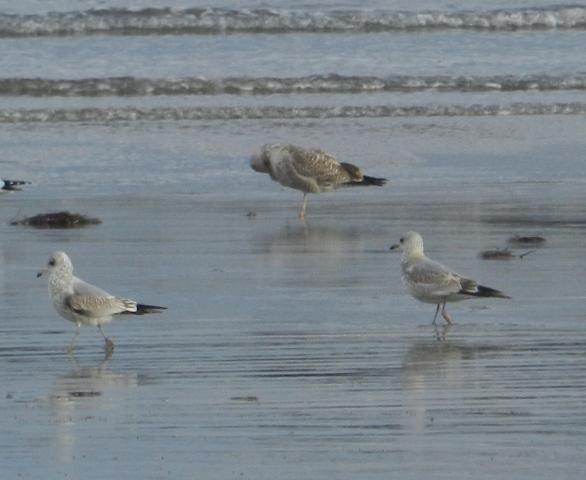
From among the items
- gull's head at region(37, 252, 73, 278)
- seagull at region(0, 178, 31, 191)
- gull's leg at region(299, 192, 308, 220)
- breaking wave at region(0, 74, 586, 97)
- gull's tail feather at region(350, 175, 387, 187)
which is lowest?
breaking wave at region(0, 74, 586, 97)

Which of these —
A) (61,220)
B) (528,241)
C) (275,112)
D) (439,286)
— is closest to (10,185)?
(61,220)

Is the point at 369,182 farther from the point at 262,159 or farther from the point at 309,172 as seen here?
the point at 262,159

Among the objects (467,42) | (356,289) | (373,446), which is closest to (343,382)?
(373,446)

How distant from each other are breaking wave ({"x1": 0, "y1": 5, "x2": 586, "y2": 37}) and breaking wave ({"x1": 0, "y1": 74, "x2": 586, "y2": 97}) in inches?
281

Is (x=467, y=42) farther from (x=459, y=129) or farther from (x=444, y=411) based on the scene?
(x=444, y=411)

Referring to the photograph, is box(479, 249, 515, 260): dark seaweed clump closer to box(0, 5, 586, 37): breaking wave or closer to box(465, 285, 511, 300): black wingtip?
box(465, 285, 511, 300): black wingtip

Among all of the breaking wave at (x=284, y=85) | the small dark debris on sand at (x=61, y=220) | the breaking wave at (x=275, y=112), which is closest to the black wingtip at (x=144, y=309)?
the small dark debris on sand at (x=61, y=220)

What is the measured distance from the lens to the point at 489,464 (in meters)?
6.86

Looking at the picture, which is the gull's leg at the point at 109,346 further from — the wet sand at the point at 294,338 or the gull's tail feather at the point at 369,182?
the gull's tail feather at the point at 369,182

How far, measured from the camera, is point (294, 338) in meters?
9.74

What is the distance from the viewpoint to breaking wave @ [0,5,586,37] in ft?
110

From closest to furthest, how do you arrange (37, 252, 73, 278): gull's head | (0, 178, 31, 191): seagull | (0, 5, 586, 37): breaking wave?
1. (37, 252, 73, 278): gull's head
2. (0, 178, 31, 191): seagull
3. (0, 5, 586, 37): breaking wave

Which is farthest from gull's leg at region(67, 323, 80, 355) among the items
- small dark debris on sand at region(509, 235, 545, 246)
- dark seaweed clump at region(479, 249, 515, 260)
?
small dark debris on sand at region(509, 235, 545, 246)

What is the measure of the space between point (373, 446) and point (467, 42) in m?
25.3
